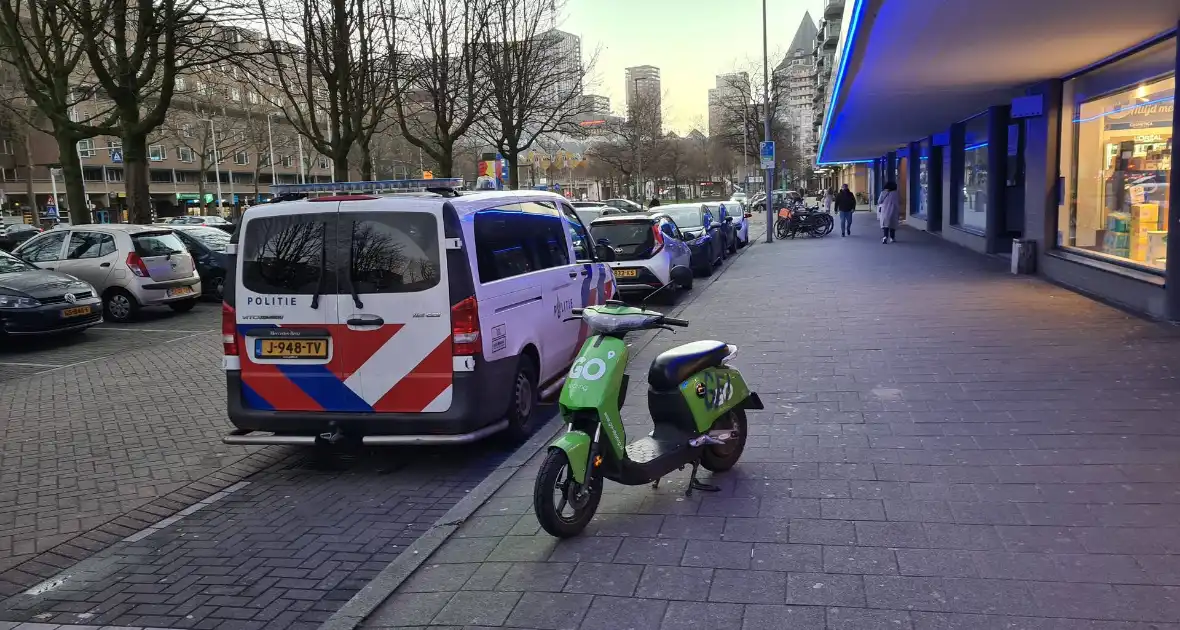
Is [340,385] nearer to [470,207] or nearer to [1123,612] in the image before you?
[470,207]

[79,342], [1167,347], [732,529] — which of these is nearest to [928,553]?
[732,529]

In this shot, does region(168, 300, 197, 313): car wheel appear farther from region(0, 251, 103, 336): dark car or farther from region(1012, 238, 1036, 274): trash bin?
region(1012, 238, 1036, 274): trash bin

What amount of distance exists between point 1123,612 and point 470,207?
4.26m

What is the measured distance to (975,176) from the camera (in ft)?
66.0

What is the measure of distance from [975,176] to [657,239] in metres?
10.6

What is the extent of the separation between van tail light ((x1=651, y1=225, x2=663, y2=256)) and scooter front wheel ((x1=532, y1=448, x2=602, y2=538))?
9.45 m

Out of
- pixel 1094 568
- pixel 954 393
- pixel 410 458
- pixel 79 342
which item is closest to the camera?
pixel 1094 568

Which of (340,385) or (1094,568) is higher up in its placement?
(340,385)

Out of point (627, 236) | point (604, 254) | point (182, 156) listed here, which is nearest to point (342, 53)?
point (627, 236)

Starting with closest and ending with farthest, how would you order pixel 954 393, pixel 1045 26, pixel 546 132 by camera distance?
pixel 954 393 < pixel 1045 26 < pixel 546 132

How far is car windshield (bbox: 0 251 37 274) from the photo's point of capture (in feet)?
39.1

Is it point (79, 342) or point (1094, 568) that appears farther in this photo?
point (79, 342)

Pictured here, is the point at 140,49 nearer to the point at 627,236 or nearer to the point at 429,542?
the point at 627,236

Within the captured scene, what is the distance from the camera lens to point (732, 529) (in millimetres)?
4262
